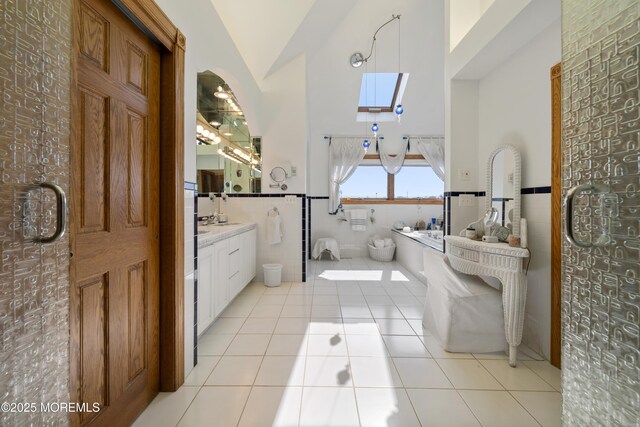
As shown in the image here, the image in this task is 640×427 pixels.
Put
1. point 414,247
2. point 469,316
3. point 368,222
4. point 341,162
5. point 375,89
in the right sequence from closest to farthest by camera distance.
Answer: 1. point 469,316
2. point 414,247
3. point 375,89
4. point 341,162
5. point 368,222

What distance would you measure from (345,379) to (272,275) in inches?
76.3

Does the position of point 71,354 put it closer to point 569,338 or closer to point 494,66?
point 569,338

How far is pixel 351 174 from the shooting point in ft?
17.4

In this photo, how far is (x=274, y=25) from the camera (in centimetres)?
286

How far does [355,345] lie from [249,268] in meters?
1.69

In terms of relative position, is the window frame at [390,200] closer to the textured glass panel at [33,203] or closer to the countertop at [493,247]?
the countertop at [493,247]

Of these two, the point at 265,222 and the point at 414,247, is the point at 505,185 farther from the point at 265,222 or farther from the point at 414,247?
the point at 265,222

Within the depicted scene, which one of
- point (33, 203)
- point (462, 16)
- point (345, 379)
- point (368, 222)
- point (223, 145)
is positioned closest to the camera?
point (33, 203)

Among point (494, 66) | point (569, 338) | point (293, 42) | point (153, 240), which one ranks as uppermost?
point (293, 42)

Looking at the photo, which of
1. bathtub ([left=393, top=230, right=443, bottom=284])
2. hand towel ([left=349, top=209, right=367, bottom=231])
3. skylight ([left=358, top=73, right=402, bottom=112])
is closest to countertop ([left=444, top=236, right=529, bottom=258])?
bathtub ([left=393, top=230, right=443, bottom=284])

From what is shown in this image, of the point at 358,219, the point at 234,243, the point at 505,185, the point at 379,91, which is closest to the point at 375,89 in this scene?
the point at 379,91

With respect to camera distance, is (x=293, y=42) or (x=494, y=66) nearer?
(x=494, y=66)

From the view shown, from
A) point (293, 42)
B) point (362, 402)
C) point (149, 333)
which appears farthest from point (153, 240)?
point (293, 42)

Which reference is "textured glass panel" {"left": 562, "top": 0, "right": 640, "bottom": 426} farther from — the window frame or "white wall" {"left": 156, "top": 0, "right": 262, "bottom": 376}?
the window frame
